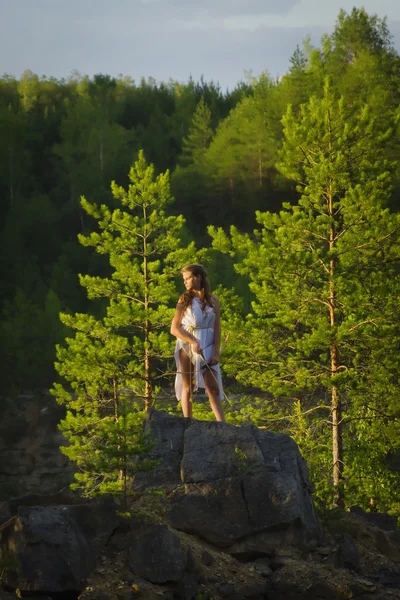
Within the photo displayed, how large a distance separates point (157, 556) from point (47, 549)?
1.09 meters

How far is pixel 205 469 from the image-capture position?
360 inches

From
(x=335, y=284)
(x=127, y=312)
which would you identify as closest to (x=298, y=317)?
(x=335, y=284)

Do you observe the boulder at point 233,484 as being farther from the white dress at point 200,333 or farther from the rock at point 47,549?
the rock at point 47,549

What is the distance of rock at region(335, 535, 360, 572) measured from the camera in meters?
8.65

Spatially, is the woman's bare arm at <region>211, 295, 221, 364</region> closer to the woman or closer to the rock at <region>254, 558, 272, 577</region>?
the woman

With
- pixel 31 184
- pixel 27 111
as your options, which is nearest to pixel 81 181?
pixel 31 184

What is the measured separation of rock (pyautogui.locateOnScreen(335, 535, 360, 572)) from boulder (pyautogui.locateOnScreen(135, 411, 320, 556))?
36cm

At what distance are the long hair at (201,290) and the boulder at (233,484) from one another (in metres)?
1.35

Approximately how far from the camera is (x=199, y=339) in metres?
9.94

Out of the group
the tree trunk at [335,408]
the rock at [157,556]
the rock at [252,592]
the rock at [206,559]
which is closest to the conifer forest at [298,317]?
the tree trunk at [335,408]

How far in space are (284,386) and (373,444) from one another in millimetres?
2097

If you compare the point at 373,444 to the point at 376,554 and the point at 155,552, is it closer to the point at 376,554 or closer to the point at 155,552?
the point at 376,554

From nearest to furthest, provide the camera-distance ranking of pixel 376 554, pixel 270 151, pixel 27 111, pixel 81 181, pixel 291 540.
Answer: pixel 291 540 < pixel 376 554 < pixel 270 151 < pixel 81 181 < pixel 27 111

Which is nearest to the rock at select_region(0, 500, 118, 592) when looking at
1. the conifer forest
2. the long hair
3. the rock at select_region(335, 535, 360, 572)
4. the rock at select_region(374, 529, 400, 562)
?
the conifer forest
